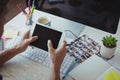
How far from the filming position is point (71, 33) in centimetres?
135

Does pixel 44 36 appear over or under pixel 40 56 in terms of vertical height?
over

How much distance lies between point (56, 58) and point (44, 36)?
0.18m

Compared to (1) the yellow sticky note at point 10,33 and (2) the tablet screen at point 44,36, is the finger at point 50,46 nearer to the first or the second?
(2) the tablet screen at point 44,36

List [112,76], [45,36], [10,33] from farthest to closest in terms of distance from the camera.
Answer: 1. [10,33]
2. [45,36]
3. [112,76]

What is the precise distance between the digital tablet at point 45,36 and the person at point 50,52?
0.10ft

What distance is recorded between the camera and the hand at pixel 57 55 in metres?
1.07

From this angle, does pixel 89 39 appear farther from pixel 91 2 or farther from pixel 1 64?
pixel 1 64

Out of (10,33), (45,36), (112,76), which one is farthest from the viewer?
(10,33)

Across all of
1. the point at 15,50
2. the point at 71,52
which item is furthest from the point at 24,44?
the point at 71,52

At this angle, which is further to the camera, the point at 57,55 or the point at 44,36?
the point at 44,36

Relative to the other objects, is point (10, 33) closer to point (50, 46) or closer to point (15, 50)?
point (15, 50)

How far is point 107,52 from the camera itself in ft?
3.78

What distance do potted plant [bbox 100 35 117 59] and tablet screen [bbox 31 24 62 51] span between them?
263 mm

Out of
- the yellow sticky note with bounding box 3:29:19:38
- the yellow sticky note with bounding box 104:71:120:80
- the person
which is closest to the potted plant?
the yellow sticky note with bounding box 104:71:120:80
